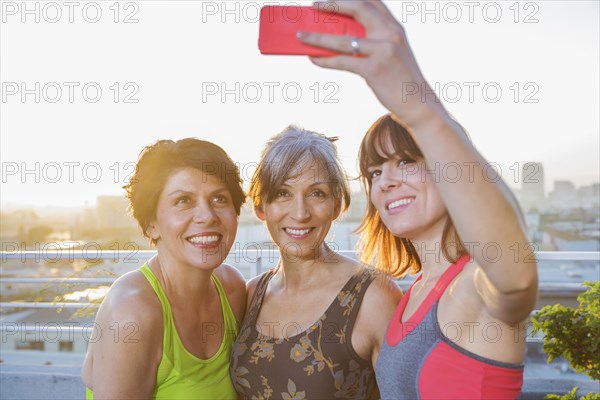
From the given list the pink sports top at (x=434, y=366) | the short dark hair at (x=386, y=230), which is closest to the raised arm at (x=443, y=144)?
the pink sports top at (x=434, y=366)

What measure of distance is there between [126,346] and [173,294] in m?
0.32

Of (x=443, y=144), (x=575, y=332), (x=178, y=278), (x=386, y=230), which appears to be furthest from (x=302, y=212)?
(x=575, y=332)

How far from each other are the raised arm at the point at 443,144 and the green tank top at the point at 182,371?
134 centimetres

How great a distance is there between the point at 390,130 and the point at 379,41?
95 cm

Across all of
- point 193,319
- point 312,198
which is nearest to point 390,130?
point 312,198

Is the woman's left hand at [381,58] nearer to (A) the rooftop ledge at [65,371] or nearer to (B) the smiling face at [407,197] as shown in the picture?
(B) the smiling face at [407,197]

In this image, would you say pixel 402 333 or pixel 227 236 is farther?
pixel 227 236

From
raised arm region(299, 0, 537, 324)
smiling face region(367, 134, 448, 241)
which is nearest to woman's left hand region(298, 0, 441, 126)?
raised arm region(299, 0, 537, 324)

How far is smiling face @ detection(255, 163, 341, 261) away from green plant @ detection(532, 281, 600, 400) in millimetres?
1217

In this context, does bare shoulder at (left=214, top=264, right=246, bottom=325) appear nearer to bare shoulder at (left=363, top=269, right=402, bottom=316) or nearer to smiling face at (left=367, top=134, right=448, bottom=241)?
bare shoulder at (left=363, top=269, right=402, bottom=316)

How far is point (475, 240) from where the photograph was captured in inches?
32.6

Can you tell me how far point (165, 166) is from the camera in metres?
1.99

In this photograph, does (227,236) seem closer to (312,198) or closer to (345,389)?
(312,198)

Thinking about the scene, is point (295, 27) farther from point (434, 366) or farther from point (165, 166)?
point (165, 166)
